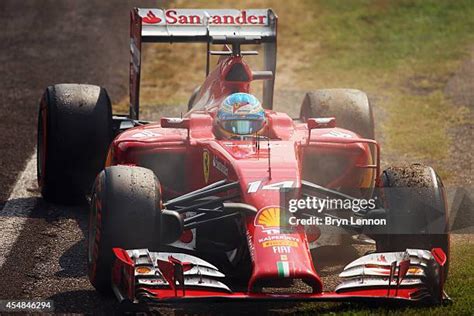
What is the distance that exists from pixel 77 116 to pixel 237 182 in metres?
3.26

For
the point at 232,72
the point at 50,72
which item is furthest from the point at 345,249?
the point at 50,72

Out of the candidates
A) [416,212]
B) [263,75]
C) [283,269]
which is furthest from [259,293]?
[263,75]

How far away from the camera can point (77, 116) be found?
13312 millimetres

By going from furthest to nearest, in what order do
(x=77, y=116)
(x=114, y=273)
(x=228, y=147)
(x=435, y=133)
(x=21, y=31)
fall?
(x=21, y=31)
(x=435, y=133)
(x=77, y=116)
(x=228, y=147)
(x=114, y=273)

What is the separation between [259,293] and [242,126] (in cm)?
274

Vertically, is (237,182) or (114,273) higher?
(237,182)

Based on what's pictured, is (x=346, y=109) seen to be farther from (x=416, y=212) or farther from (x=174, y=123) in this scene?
(x=416, y=212)

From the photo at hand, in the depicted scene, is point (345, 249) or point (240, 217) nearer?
point (240, 217)

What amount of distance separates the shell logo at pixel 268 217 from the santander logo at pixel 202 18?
439cm

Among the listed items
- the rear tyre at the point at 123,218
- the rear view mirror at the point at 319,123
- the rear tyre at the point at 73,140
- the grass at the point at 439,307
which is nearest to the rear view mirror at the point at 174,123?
the rear view mirror at the point at 319,123

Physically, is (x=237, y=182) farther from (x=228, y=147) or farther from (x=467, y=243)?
(x=467, y=243)

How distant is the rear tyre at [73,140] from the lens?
13.3m

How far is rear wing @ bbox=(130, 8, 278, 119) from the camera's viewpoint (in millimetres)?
13836

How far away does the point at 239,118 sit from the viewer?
1186 cm
